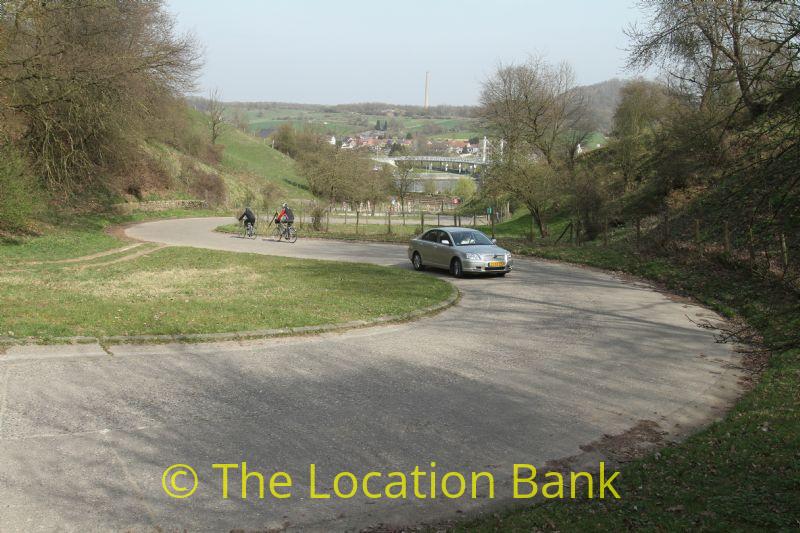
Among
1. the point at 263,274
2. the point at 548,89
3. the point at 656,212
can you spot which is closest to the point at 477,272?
the point at 263,274

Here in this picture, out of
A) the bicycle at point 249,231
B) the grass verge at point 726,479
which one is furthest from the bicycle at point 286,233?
the grass verge at point 726,479

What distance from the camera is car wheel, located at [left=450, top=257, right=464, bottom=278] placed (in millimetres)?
19797

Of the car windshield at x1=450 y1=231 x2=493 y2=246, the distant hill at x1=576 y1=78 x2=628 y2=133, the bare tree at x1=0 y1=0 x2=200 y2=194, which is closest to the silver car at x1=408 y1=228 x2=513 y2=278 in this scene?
the car windshield at x1=450 y1=231 x2=493 y2=246

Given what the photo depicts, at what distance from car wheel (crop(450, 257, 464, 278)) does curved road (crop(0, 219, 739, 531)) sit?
292 inches

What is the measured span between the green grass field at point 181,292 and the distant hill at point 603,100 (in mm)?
44320

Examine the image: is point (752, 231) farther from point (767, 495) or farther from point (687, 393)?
point (687, 393)

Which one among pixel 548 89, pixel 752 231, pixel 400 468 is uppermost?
pixel 548 89

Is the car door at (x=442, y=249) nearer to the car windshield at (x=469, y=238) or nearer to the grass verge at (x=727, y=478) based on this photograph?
the car windshield at (x=469, y=238)

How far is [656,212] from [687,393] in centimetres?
2270

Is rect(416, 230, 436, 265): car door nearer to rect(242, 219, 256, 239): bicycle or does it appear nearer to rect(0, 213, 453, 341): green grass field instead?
rect(0, 213, 453, 341): green grass field

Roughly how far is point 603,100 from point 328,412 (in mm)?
69695

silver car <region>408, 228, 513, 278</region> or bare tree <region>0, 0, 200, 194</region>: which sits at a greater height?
bare tree <region>0, 0, 200, 194</region>

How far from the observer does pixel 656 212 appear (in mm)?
29047

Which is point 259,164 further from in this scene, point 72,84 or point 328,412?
point 328,412
